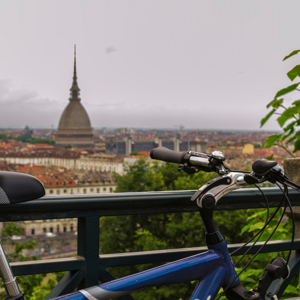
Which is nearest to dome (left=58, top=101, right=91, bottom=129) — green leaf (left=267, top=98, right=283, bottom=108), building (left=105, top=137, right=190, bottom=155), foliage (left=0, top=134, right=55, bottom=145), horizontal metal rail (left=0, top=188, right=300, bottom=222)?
foliage (left=0, top=134, right=55, bottom=145)

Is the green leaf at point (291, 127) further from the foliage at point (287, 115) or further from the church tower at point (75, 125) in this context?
the church tower at point (75, 125)

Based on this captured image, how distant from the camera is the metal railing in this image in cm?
125

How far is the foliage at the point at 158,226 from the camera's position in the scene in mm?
17922

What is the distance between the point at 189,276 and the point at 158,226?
71.5ft

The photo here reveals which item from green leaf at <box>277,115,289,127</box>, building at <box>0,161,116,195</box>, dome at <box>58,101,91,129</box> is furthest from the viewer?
dome at <box>58,101,91,129</box>

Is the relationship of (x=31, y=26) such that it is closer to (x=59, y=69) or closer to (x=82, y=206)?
(x=59, y=69)

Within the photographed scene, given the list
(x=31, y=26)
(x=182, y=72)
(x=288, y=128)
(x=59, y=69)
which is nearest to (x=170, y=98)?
(x=182, y=72)

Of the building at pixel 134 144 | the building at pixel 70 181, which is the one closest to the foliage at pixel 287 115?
the building at pixel 70 181

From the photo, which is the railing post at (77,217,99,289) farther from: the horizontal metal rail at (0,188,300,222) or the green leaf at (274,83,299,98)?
the green leaf at (274,83,299,98)

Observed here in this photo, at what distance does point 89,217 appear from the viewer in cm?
133

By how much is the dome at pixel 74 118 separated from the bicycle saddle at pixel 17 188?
88145 millimetres

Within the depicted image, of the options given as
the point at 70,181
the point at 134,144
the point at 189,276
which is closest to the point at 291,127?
the point at 189,276

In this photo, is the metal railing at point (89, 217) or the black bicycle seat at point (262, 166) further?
the metal railing at point (89, 217)

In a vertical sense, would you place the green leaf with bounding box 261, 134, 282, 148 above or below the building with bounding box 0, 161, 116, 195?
above
